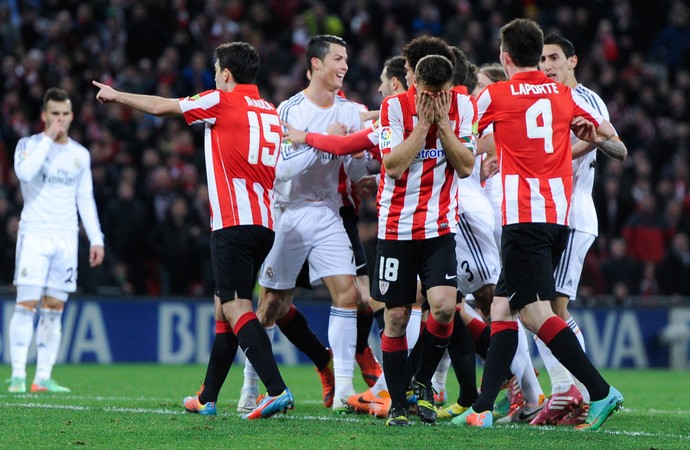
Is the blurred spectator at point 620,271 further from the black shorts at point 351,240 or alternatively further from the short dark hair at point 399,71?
the short dark hair at point 399,71

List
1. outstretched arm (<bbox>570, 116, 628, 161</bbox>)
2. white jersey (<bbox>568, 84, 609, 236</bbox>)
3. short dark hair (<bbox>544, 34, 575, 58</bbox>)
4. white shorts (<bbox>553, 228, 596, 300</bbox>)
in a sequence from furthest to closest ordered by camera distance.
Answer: short dark hair (<bbox>544, 34, 575, 58</bbox>), white jersey (<bbox>568, 84, 609, 236</bbox>), white shorts (<bbox>553, 228, 596, 300</bbox>), outstretched arm (<bbox>570, 116, 628, 161</bbox>)

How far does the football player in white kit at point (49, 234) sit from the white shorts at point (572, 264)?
4.51 meters

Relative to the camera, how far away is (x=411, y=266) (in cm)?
714

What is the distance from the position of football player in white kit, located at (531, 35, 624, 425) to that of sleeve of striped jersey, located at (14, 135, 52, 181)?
466cm

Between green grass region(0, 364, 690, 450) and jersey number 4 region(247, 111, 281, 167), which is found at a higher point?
jersey number 4 region(247, 111, 281, 167)

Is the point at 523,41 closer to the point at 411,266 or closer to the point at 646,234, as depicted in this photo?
the point at 411,266

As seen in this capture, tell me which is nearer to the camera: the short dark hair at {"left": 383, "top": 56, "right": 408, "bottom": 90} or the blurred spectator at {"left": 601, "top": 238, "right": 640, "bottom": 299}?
the short dark hair at {"left": 383, "top": 56, "right": 408, "bottom": 90}

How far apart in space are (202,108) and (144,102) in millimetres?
422

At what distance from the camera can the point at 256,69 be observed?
796 centimetres

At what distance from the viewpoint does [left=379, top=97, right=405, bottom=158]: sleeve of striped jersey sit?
23.2ft

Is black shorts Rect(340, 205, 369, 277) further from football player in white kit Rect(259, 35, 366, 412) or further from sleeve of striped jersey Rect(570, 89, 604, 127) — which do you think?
sleeve of striped jersey Rect(570, 89, 604, 127)

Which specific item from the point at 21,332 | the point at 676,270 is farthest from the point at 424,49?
the point at 676,270

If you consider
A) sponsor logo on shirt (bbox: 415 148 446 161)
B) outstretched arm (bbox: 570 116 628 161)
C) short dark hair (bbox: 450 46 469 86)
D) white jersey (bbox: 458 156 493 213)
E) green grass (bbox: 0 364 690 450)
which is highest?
short dark hair (bbox: 450 46 469 86)

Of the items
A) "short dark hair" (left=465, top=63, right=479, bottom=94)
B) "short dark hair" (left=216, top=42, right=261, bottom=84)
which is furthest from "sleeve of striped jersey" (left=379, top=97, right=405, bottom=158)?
"short dark hair" (left=465, top=63, right=479, bottom=94)
